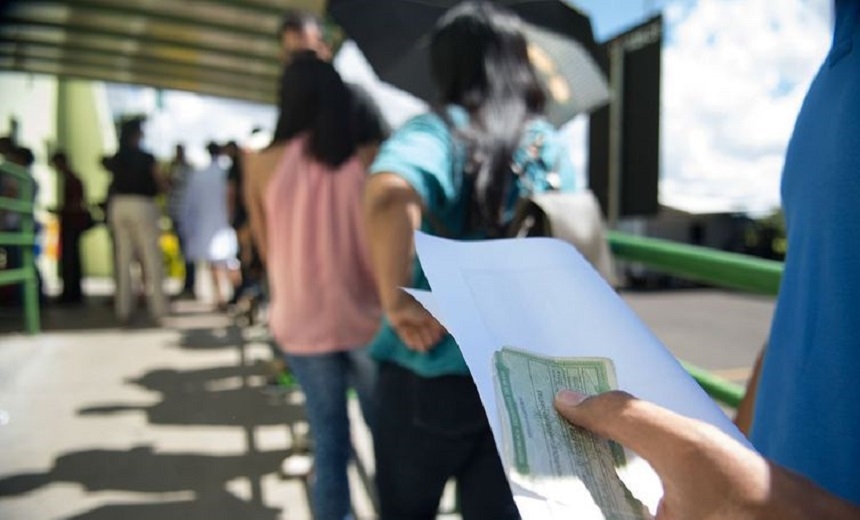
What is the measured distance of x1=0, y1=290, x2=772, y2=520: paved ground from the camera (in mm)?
2670

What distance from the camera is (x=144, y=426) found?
11.5ft

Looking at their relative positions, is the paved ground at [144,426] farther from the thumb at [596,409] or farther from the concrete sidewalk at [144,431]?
the thumb at [596,409]

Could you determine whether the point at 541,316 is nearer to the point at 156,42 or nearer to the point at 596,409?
the point at 596,409

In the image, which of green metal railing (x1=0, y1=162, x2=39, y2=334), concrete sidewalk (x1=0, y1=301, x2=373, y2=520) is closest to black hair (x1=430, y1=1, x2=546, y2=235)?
concrete sidewalk (x1=0, y1=301, x2=373, y2=520)

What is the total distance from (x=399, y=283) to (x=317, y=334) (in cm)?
79

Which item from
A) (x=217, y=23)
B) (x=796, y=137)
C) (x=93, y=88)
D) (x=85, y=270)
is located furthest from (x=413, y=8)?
(x=93, y=88)

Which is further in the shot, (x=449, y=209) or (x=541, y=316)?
(x=449, y=209)

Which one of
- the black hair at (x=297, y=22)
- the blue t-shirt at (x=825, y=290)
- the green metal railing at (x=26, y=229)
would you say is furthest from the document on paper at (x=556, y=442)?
the green metal railing at (x=26, y=229)

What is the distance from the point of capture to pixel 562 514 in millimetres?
509

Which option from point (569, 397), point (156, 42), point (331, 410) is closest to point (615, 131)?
point (331, 410)

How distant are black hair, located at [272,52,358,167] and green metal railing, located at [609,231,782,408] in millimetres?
849

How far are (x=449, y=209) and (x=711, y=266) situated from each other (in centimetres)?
60

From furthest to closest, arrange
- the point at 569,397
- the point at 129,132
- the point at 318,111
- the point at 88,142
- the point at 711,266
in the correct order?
the point at 88,142 → the point at 129,132 → the point at 318,111 → the point at 711,266 → the point at 569,397

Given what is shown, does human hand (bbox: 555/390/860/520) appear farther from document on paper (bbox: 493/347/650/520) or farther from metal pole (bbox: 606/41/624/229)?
metal pole (bbox: 606/41/624/229)
